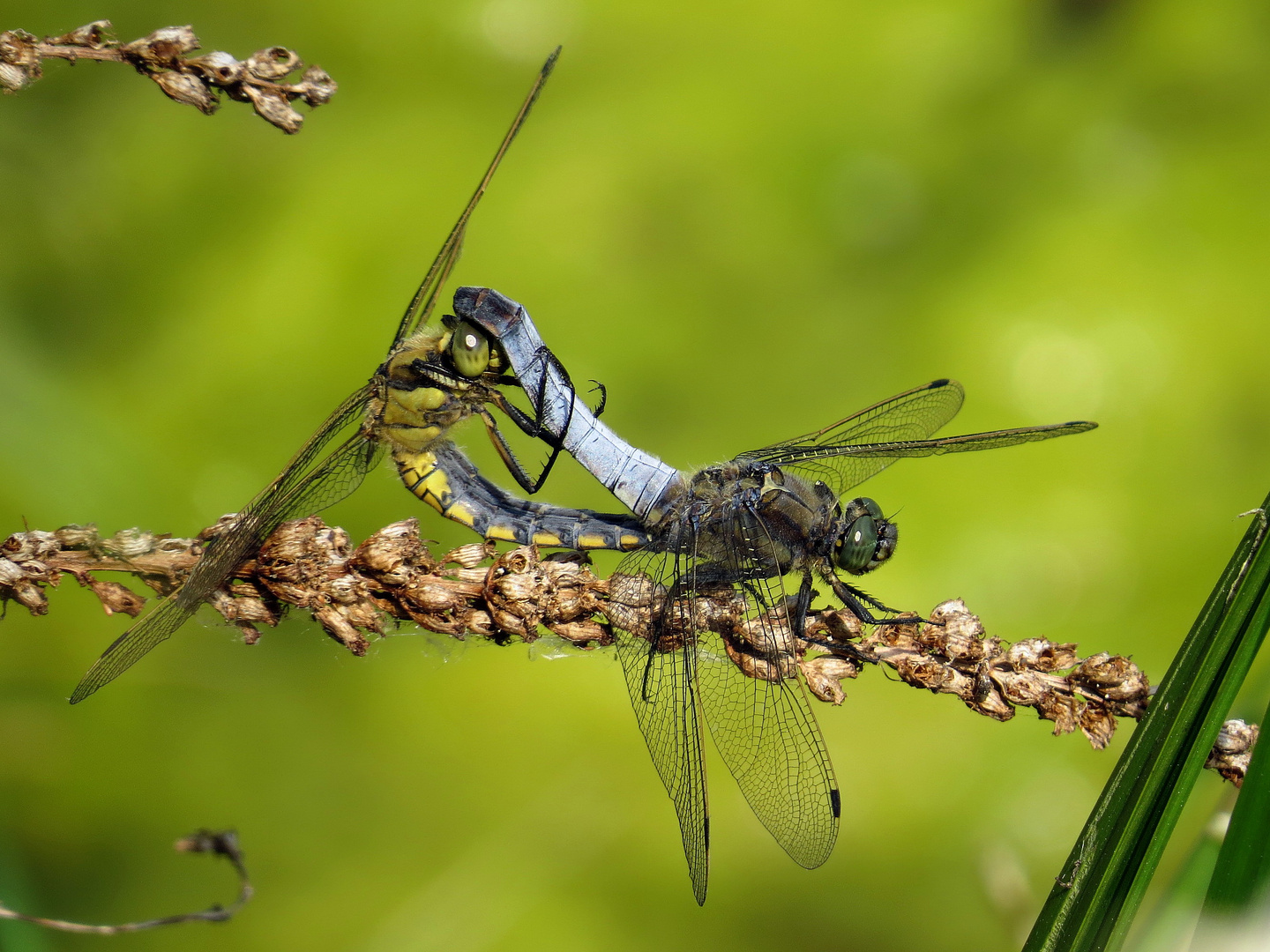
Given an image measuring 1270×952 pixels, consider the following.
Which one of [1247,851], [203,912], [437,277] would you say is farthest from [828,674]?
[437,277]

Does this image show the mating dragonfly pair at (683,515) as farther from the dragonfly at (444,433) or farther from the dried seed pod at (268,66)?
the dried seed pod at (268,66)

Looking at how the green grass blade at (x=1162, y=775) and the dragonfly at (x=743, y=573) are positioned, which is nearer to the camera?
the green grass blade at (x=1162, y=775)

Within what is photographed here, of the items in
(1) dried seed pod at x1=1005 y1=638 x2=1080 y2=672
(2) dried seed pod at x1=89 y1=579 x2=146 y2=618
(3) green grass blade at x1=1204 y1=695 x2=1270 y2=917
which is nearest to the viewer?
(3) green grass blade at x1=1204 y1=695 x2=1270 y2=917

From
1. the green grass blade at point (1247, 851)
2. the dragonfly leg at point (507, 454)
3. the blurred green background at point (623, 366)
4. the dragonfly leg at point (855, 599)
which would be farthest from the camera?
the dragonfly leg at point (507, 454)

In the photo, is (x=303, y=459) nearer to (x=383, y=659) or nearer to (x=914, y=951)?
(x=383, y=659)

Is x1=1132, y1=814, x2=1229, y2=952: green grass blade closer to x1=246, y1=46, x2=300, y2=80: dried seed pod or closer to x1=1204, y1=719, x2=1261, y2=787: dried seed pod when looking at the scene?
x1=1204, y1=719, x2=1261, y2=787: dried seed pod

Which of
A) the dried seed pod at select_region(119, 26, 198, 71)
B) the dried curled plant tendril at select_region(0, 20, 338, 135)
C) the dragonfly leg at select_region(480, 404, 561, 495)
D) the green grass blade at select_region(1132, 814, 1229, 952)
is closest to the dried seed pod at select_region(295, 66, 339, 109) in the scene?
the dried curled plant tendril at select_region(0, 20, 338, 135)

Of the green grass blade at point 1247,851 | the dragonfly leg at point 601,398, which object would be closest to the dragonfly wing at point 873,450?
the dragonfly leg at point 601,398

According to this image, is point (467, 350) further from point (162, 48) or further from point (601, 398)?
point (162, 48)

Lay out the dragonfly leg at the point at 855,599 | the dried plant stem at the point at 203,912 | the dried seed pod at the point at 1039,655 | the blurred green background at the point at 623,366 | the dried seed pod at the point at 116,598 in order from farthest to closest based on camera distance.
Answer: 1. the blurred green background at the point at 623,366
2. the dragonfly leg at the point at 855,599
3. the dried seed pod at the point at 1039,655
4. the dried seed pod at the point at 116,598
5. the dried plant stem at the point at 203,912
